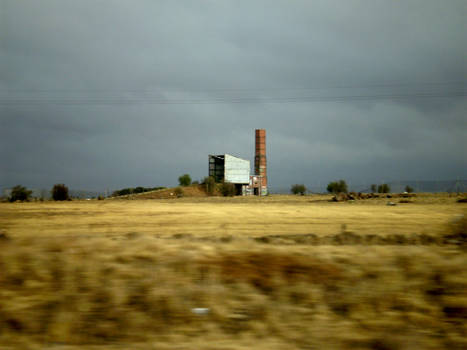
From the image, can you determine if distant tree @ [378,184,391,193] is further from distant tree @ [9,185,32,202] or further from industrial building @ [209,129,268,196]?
distant tree @ [9,185,32,202]

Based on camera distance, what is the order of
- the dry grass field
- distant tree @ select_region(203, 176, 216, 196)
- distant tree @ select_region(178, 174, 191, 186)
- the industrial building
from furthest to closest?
1. distant tree @ select_region(178, 174, 191, 186)
2. the industrial building
3. distant tree @ select_region(203, 176, 216, 196)
4. the dry grass field

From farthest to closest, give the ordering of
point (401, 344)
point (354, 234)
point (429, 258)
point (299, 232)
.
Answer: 1. point (299, 232)
2. point (354, 234)
3. point (429, 258)
4. point (401, 344)

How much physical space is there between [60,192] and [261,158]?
37266mm

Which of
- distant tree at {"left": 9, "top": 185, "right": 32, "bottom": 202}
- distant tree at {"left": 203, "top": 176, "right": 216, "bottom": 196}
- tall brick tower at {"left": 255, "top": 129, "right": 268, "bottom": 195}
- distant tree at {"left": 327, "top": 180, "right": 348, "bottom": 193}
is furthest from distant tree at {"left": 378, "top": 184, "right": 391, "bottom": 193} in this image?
distant tree at {"left": 9, "top": 185, "right": 32, "bottom": 202}

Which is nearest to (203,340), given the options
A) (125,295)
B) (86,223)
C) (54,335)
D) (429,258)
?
(125,295)

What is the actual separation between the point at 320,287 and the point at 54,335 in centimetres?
343

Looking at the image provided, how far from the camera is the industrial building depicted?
58162 mm

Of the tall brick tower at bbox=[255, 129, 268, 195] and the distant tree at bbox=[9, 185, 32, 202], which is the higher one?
the tall brick tower at bbox=[255, 129, 268, 195]

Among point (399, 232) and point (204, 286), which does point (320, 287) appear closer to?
point (204, 286)

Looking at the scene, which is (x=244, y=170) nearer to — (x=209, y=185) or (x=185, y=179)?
(x=209, y=185)

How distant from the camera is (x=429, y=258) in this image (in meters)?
5.06

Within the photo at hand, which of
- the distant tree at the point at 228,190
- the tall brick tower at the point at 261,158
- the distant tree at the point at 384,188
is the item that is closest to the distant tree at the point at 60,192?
the distant tree at the point at 228,190

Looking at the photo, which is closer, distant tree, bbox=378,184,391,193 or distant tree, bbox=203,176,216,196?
distant tree, bbox=378,184,391,193

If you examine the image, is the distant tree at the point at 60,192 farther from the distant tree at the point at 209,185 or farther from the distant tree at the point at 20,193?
the distant tree at the point at 209,185
